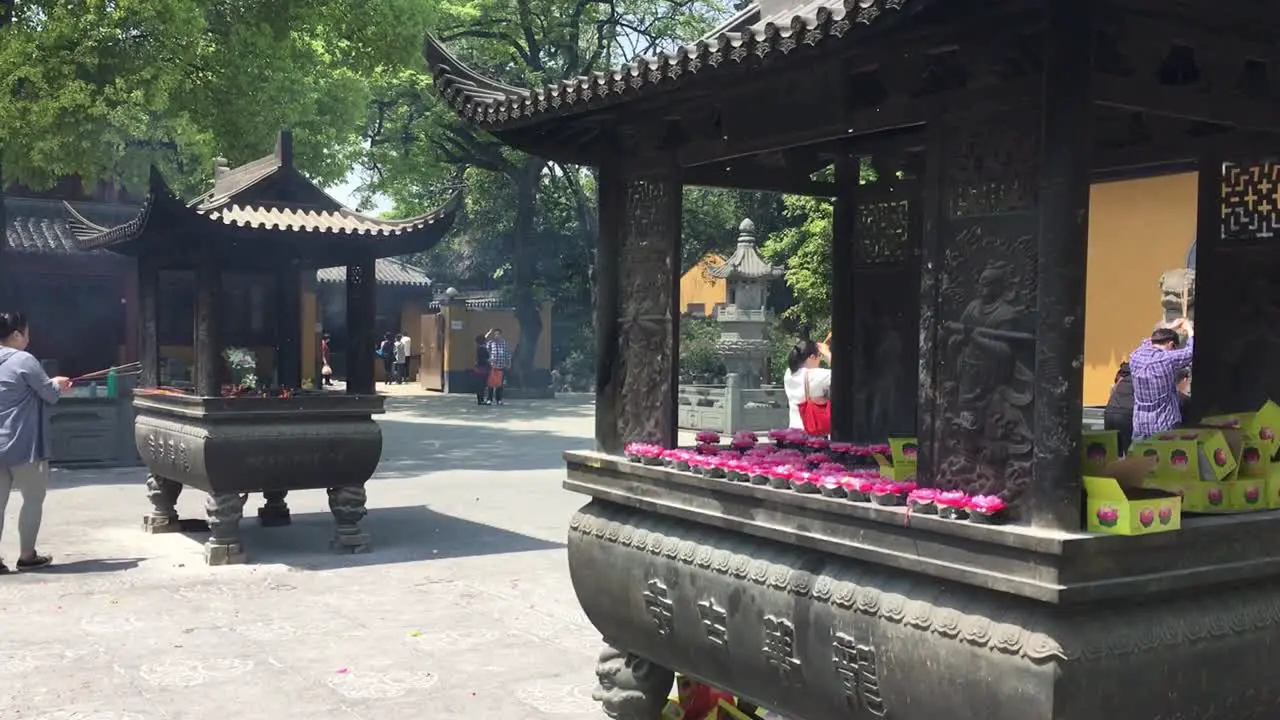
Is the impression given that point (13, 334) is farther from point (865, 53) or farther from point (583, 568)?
point (865, 53)

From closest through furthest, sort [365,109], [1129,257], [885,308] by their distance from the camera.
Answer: [885,308] → [1129,257] → [365,109]

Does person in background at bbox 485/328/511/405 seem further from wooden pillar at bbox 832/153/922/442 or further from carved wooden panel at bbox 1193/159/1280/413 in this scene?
carved wooden panel at bbox 1193/159/1280/413

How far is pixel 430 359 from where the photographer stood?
33.7 meters

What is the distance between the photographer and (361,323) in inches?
403

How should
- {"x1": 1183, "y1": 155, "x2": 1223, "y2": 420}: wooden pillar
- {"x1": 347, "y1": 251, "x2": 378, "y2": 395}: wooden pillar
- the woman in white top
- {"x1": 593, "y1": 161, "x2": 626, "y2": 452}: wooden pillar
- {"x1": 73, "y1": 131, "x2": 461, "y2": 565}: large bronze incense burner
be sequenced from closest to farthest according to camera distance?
{"x1": 1183, "y1": 155, "x2": 1223, "y2": 420}: wooden pillar < {"x1": 593, "y1": 161, "x2": 626, "y2": 452}: wooden pillar < {"x1": 73, "y1": 131, "x2": 461, "y2": 565}: large bronze incense burner < the woman in white top < {"x1": 347, "y1": 251, "x2": 378, "y2": 395}: wooden pillar

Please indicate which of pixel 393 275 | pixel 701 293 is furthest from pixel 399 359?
pixel 701 293

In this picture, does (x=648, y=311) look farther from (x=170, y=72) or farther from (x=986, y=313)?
(x=170, y=72)

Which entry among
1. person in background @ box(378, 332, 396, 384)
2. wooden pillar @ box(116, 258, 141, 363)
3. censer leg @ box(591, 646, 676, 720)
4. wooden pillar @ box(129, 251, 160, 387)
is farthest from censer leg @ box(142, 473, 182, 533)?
person in background @ box(378, 332, 396, 384)

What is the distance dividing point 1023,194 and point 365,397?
695cm

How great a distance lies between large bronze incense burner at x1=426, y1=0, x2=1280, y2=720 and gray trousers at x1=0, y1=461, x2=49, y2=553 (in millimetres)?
5035

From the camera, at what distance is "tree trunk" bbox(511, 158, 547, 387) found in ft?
98.4

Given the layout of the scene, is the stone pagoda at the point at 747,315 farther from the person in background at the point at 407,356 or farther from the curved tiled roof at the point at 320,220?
the person in background at the point at 407,356

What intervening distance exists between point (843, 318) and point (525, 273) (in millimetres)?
25493

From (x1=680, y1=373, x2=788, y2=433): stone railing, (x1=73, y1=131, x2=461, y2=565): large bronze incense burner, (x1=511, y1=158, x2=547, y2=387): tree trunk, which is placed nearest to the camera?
(x1=73, y1=131, x2=461, y2=565): large bronze incense burner
